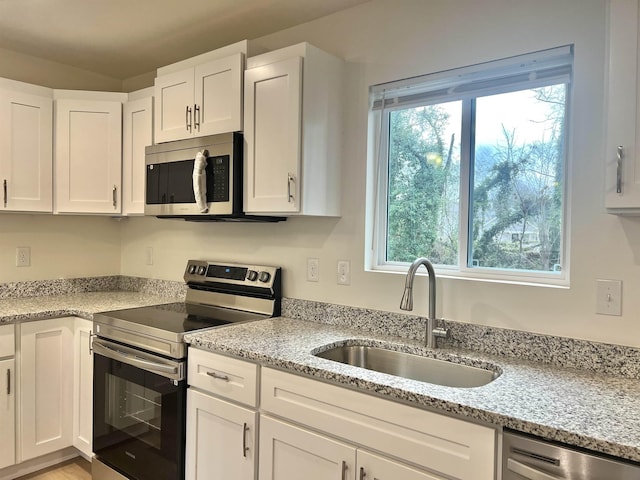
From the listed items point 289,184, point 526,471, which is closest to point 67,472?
point 289,184

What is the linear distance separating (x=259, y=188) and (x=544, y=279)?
1282mm

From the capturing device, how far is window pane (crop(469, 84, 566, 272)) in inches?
71.2

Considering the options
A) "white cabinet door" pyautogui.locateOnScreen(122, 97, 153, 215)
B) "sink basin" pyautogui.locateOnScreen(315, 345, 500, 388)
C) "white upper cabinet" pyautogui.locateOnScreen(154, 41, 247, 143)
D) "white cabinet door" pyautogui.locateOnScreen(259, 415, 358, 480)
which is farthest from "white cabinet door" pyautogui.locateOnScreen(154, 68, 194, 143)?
"white cabinet door" pyautogui.locateOnScreen(259, 415, 358, 480)

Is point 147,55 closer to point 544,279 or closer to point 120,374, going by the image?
point 120,374

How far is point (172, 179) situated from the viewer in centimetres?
253

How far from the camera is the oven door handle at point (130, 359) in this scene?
204cm

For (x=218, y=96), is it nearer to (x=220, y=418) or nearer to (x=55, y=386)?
(x=220, y=418)

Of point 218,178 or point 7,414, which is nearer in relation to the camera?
point 218,178

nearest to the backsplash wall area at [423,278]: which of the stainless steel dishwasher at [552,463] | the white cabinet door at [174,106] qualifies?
the white cabinet door at [174,106]

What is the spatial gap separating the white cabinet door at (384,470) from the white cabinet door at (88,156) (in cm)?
227

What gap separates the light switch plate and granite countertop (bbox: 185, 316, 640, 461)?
0.71 feet

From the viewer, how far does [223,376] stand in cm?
187

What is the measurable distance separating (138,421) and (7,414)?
0.81m

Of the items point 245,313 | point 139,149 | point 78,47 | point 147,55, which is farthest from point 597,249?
point 78,47
